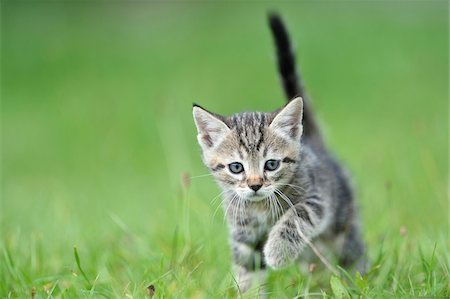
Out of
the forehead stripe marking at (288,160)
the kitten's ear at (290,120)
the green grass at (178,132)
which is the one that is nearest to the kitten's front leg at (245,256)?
the green grass at (178,132)

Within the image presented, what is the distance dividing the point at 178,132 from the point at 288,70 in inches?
170

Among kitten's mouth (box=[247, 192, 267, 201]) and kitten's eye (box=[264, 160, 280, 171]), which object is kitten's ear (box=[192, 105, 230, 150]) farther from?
kitten's mouth (box=[247, 192, 267, 201])

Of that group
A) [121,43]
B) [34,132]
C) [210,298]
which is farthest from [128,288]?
[121,43]

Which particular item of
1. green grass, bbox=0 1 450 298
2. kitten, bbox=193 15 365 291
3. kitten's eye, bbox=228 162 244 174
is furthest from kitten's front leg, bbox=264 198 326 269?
kitten's eye, bbox=228 162 244 174

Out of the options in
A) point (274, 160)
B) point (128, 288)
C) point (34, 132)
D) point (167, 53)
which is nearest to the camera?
point (128, 288)

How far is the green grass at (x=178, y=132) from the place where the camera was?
4277mm

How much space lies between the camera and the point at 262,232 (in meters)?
4.40

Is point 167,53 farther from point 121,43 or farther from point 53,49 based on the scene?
point 53,49

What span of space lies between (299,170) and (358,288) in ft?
2.94

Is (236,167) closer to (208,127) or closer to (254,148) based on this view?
(254,148)

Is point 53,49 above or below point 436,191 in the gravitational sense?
above

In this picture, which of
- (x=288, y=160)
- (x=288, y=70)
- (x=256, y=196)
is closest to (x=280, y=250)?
(x=256, y=196)

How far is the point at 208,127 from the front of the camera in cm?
439

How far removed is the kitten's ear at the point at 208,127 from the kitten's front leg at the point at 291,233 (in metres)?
0.62
